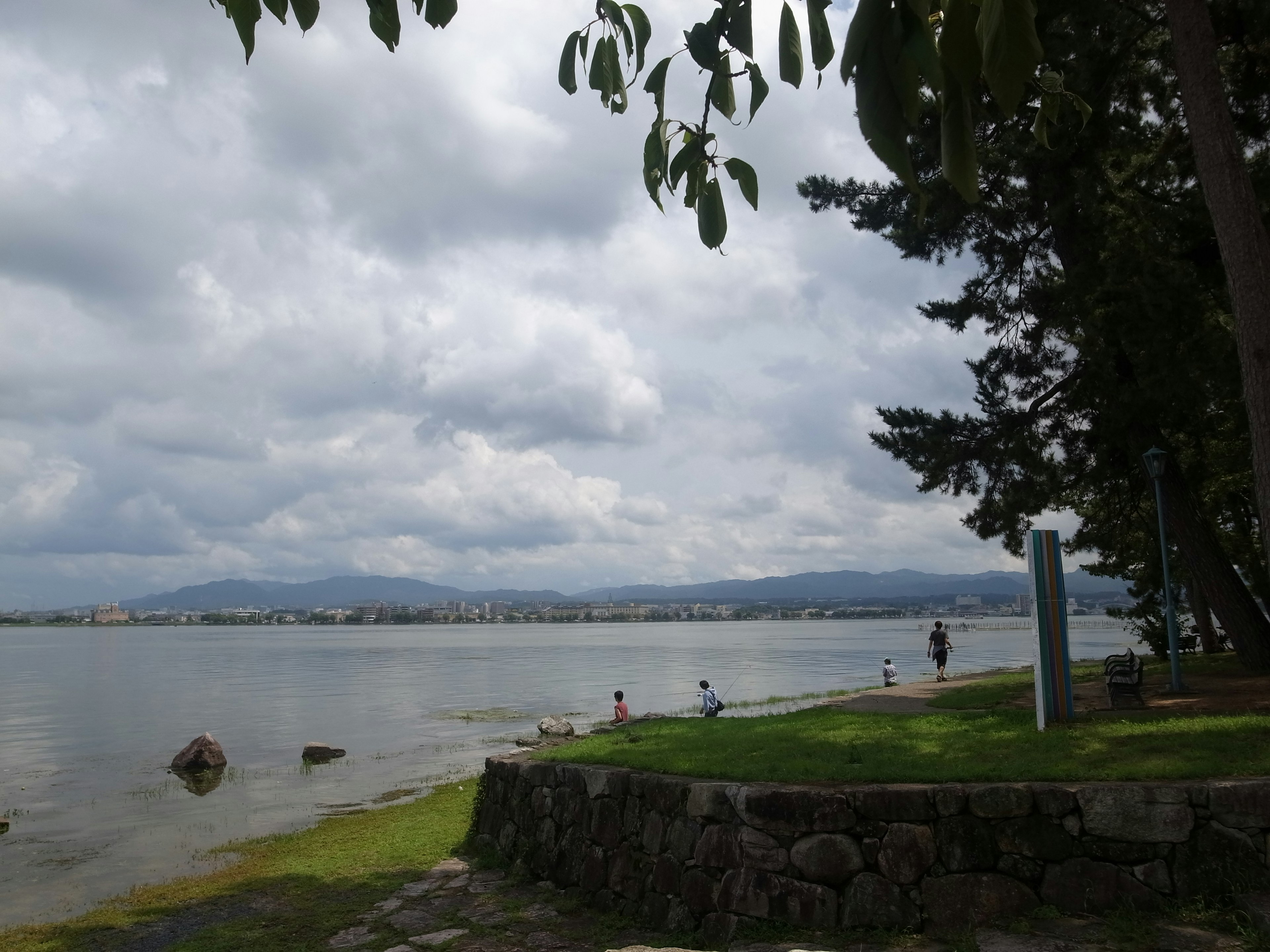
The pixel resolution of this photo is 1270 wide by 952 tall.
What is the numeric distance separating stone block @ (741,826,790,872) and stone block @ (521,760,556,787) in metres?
2.83

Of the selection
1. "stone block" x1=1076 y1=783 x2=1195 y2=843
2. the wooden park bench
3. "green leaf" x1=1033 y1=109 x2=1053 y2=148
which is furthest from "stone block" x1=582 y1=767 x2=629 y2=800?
"green leaf" x1=1033 y1=109 x2=1053 y2=148

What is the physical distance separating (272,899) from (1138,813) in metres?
7.95

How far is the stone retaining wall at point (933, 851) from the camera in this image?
18.7ft

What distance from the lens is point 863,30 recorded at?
1.48 metres

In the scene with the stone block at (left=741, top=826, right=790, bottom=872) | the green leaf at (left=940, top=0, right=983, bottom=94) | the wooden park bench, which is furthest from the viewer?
the wooden park bench

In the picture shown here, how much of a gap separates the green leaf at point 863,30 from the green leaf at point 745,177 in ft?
2.02

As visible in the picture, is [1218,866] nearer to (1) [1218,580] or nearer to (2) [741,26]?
(2) [741,26]

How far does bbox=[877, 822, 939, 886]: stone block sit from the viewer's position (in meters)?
6.12

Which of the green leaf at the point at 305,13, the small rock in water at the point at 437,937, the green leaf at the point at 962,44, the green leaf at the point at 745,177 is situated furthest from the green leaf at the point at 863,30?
Answer: the small rock in water at the point at 437,937

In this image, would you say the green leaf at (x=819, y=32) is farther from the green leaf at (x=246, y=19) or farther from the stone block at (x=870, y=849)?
the stone block at (x=870, y=849)

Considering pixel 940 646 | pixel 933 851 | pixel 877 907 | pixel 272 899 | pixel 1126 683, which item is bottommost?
pixel 272 899

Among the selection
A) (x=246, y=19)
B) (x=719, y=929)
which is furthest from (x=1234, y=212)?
(x=246, y=19)

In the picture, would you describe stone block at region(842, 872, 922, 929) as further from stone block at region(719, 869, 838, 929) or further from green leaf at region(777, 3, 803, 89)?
green leaf at region(777, 3, 803, 89)

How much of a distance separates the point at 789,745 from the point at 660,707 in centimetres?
2198
